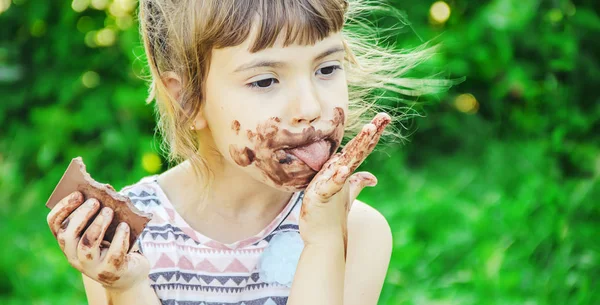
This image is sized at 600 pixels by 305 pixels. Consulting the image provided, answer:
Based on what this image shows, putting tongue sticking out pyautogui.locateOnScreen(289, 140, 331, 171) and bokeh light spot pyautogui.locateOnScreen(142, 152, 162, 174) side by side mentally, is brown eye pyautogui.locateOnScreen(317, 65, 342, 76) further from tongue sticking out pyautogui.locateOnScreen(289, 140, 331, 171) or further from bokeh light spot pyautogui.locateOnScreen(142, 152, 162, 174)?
bokeh light spot pyautogui.locateOnScreen(142, 152, 162, 174)

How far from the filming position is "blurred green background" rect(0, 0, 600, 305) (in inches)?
125

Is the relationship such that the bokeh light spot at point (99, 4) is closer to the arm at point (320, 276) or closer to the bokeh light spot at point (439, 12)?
the bokeh light spot at point (439, 12)

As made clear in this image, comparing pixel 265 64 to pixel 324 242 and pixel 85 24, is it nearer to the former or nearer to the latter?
pixel 324 242

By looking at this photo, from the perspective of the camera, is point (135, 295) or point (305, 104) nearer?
point (305, 104)

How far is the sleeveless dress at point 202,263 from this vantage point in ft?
6.27

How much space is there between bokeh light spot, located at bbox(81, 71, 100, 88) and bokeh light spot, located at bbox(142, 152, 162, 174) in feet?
1.50

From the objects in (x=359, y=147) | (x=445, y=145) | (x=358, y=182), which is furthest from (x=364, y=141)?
(x=445, y=145)

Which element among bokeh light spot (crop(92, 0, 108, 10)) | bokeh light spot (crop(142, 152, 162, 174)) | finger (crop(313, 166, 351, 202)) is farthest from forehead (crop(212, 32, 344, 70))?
bokeh light spot (crop(92, 0, 108, 10))

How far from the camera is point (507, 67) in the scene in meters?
3.73

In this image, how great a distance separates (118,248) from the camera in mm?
1612

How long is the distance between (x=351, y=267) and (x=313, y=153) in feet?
1.18

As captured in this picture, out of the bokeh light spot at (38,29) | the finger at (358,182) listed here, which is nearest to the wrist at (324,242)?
the finger at (358,182)

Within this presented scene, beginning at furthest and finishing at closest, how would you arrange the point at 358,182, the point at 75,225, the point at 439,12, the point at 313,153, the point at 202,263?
the point at 439,12
the point at 202,263
the point at 358,182
the point at 313,153
the point at 75,225

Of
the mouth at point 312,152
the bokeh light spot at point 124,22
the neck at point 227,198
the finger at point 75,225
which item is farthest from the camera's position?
the bokeh light spot at point 124,22
